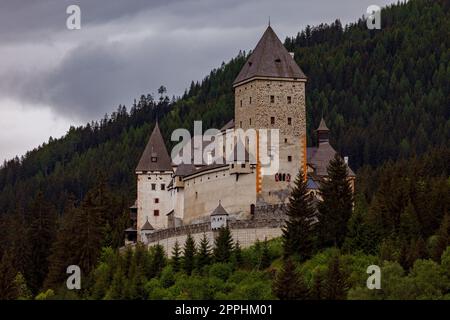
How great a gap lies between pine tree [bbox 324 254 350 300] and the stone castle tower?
45.7 ft

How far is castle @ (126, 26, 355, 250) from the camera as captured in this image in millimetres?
83938

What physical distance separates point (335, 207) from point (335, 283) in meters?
10.6

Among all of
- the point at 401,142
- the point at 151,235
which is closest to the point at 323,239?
the point at 151,235

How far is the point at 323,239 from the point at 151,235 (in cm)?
1564

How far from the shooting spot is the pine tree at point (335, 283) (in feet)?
226

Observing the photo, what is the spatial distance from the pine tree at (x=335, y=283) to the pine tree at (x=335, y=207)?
7050 millimetres

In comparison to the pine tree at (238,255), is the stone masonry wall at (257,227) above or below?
above

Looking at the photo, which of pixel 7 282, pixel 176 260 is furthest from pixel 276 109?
pixel 7 282

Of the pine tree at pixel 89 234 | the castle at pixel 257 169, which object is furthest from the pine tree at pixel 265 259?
the pine tree at pixel 89 234

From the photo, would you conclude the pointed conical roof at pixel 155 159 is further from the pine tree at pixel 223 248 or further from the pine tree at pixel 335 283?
the pine tree at pixel 335 283

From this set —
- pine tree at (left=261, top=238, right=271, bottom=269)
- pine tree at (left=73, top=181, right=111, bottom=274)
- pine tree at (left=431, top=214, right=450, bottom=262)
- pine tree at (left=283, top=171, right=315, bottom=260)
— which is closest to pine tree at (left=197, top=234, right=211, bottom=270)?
pine tree at (left=261, top=238, right=271, bottom=269)

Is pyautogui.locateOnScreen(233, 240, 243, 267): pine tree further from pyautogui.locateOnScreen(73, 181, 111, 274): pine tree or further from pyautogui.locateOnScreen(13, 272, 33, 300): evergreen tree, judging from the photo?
pyautogui.locateOnScreen(13, 272, 33, 300): evergreen tree

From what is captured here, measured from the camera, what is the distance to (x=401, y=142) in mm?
187750

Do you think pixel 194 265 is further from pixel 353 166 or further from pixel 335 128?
pixel 335 128
